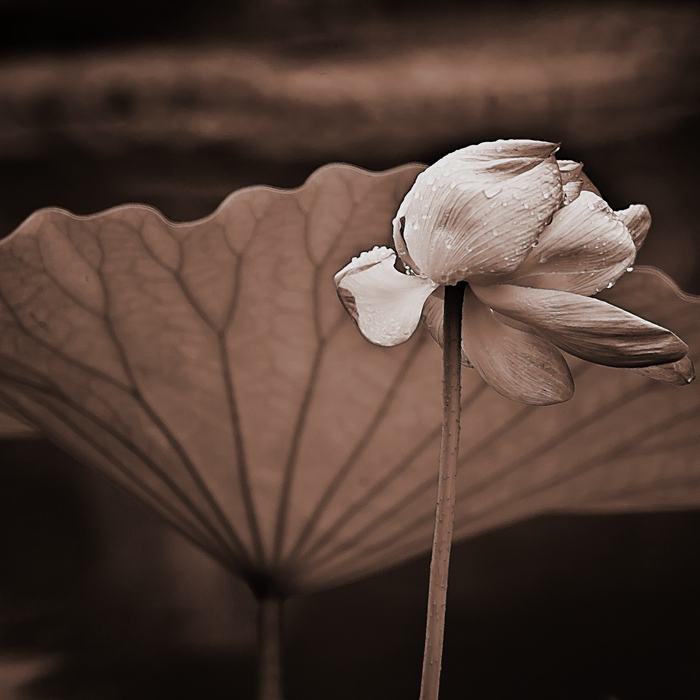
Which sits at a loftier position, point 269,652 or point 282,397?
point 282,397

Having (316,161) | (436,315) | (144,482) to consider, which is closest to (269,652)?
(144,482)

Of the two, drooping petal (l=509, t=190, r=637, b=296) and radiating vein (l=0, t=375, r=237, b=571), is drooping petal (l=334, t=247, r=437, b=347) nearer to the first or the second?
drooping petal (l=509, t=190, r=637, b=296)

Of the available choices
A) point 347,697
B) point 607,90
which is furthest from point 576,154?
point 347,697

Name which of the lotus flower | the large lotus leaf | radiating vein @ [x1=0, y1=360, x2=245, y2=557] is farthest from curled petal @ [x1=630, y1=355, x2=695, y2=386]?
radiating vein @ [x1=0, y1=360, x2=245, y2=557]

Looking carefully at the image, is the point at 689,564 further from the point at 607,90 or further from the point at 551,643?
the point at 607,90

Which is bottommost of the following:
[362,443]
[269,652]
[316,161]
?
[269,652]

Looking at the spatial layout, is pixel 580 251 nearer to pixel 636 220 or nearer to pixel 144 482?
pixel 636 220
